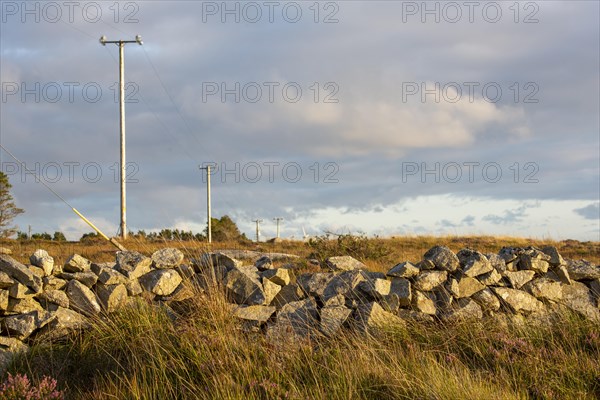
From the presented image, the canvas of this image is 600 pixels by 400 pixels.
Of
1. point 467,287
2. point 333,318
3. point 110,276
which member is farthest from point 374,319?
point 110,276

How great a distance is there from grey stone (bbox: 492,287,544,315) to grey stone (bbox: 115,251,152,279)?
198 inches

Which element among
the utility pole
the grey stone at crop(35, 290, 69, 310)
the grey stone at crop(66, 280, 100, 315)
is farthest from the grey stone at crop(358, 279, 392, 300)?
the utility pole

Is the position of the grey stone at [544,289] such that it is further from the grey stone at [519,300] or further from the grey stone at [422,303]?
the grey stone at [422,303]

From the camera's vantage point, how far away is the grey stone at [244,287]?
26.6 feet

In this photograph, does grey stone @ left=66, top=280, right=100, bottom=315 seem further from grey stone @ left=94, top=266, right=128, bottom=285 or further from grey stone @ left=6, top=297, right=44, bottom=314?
grey stone @ left=6, top=297, right=44, bottom=314

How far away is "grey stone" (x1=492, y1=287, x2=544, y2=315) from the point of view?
29.7 feet

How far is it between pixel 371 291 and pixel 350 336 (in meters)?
1.04

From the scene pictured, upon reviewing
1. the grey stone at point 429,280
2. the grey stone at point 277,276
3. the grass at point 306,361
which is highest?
the grey stone at point 277,276

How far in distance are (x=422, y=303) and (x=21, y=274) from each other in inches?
206

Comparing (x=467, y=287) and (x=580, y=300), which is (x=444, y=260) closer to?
(x=467, y=287)

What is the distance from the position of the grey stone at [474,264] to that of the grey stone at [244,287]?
2.99 meters

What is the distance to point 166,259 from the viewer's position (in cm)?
852

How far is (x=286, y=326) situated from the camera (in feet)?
25.3

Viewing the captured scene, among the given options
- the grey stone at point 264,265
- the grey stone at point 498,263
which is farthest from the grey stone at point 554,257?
the grey stone at point 264,265
